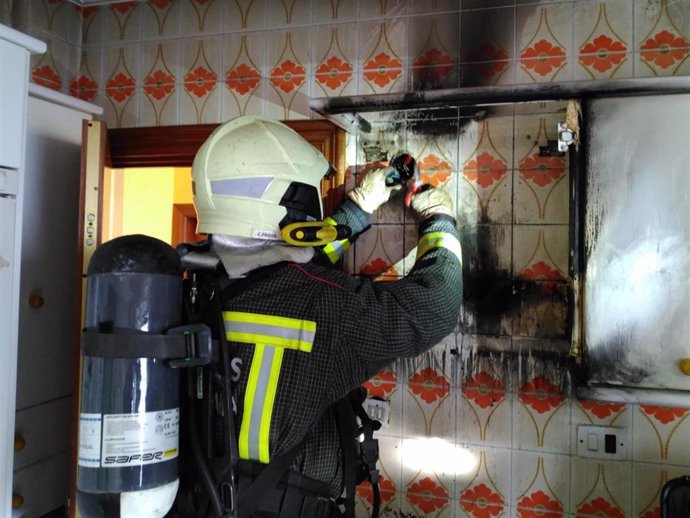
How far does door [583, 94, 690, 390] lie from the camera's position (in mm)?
1478

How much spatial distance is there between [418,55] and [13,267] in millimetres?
1445

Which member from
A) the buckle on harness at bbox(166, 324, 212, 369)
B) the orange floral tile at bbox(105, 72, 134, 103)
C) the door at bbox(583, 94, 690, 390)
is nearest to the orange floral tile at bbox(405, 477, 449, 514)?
the door at bbox(583, 94, 690, 390)

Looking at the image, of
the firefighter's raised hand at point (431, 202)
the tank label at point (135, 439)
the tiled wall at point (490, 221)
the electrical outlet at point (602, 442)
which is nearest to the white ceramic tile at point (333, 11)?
the tiled wall at point (490, 221)

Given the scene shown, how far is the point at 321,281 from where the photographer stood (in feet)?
4.32

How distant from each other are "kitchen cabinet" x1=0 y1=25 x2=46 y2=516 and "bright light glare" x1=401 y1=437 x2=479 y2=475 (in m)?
1.22

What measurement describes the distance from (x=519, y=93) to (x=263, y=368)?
0.94 meters

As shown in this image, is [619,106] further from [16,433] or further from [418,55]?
[16,433]

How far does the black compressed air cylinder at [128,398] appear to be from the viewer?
1.17 meters

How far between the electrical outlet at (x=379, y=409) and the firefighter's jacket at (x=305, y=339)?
62 cm

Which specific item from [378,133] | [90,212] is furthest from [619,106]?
[90,212]

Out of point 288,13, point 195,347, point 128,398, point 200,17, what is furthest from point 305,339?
point 200,17

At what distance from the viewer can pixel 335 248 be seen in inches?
71.5

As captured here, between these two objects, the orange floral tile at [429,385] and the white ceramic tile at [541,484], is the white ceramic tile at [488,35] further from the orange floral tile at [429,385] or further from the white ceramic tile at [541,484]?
the white ceramic tile at [541,484]

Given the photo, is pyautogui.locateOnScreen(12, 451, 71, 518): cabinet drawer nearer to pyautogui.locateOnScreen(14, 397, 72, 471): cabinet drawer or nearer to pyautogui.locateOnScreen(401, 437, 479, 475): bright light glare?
pyautogui.locateOnScreen(14, 397, 72, 471): cabinet drawer
